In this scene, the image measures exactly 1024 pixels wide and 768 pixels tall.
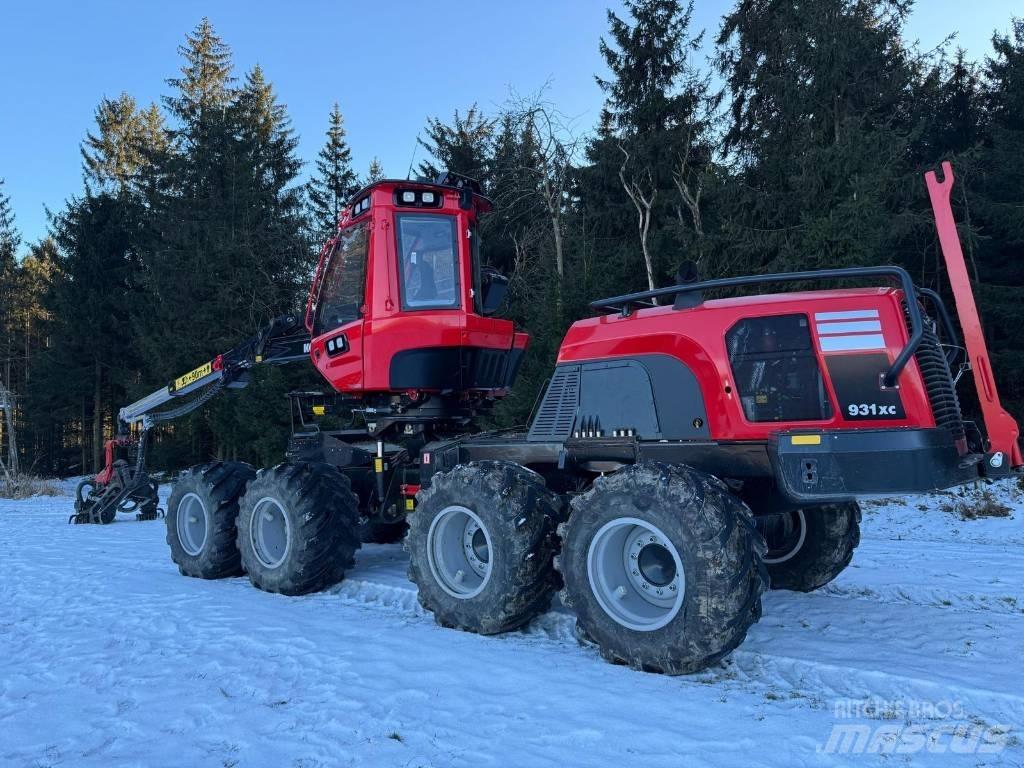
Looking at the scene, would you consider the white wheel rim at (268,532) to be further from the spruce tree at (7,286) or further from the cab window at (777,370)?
the spruce tree at (7,286)

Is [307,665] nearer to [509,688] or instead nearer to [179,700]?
[179,700]

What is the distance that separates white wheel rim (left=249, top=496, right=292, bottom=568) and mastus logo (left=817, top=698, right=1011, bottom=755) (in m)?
4.52

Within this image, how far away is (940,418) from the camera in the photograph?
153 inches

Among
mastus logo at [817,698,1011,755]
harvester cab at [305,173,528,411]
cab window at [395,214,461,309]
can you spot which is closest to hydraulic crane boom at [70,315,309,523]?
harvester cab at [305,173,528,411]

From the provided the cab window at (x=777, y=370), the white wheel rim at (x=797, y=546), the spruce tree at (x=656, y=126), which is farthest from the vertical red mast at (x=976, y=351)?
the spruce tree at (x=656, y=126)

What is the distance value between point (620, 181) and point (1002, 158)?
9787 millimetres

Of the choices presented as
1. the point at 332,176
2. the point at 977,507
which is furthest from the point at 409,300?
the point at 332,176

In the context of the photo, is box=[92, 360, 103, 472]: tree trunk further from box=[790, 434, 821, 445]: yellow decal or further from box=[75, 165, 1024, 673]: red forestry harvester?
box=[790, 434, 821, 445]: yellow decal

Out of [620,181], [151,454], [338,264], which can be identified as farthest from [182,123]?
[338,264]

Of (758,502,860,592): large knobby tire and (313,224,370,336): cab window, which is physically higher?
(313,224,370,336): cab window

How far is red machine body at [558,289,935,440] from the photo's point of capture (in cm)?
381

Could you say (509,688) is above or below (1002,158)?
below

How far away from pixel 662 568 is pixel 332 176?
110 feet

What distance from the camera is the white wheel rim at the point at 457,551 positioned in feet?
16.4
